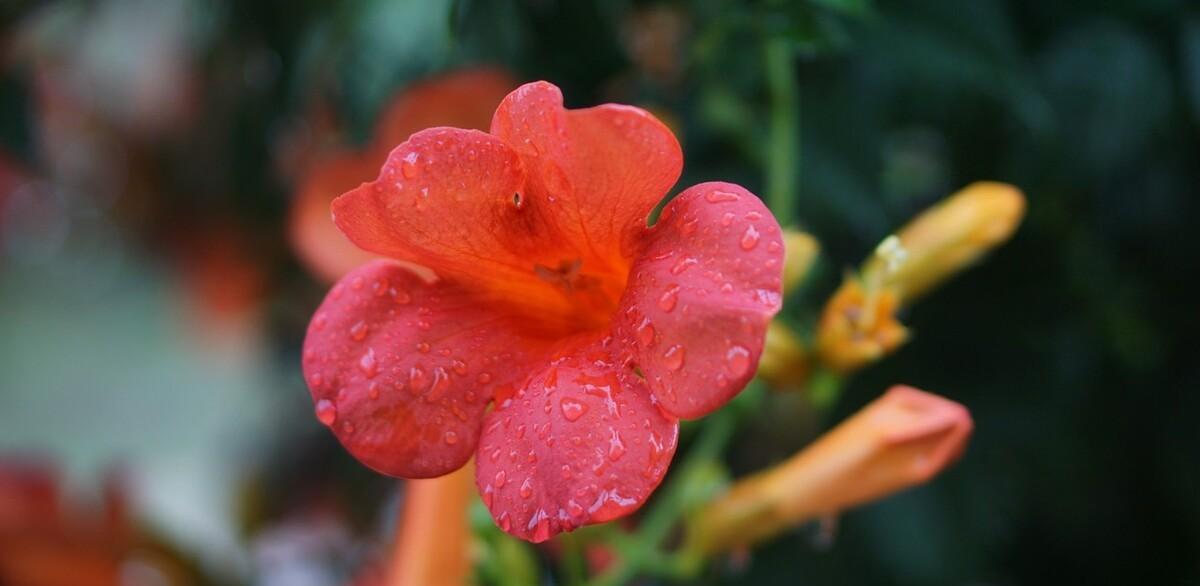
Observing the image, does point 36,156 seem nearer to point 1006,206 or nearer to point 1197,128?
point 1006,206

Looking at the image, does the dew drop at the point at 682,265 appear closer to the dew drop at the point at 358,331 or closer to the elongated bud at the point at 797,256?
the dew drop at the point at 358,331

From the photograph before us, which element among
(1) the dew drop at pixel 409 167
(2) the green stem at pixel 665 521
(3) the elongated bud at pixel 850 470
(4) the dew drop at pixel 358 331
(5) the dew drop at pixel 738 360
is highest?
(1) the dew drop at pixel 409 167

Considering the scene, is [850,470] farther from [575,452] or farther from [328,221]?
[328,221]

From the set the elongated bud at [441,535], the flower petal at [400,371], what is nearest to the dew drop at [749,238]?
the flower petal at [400,371]

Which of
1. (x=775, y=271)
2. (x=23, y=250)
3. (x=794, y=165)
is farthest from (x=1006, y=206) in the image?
(x=23, y=250)

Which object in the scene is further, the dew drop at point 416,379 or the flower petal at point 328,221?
the flower petal at point 328,221

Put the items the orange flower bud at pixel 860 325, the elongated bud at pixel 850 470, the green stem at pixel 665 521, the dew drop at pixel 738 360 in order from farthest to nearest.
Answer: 1. the green stem at pixel 665 521
2. the orange flower bud at pixel 860 325
3. the elongated bud at pixel 850 470
4. the dew drop at pixel 738 360

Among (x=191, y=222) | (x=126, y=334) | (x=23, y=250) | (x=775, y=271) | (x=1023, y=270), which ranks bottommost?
(x=126, y=334)

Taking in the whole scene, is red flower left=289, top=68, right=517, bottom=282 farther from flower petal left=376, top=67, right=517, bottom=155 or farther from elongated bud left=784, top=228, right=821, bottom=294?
elongated bud left=784, top=228, right=821, bottom=294

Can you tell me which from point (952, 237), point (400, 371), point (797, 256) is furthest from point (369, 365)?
point (952, 237)
